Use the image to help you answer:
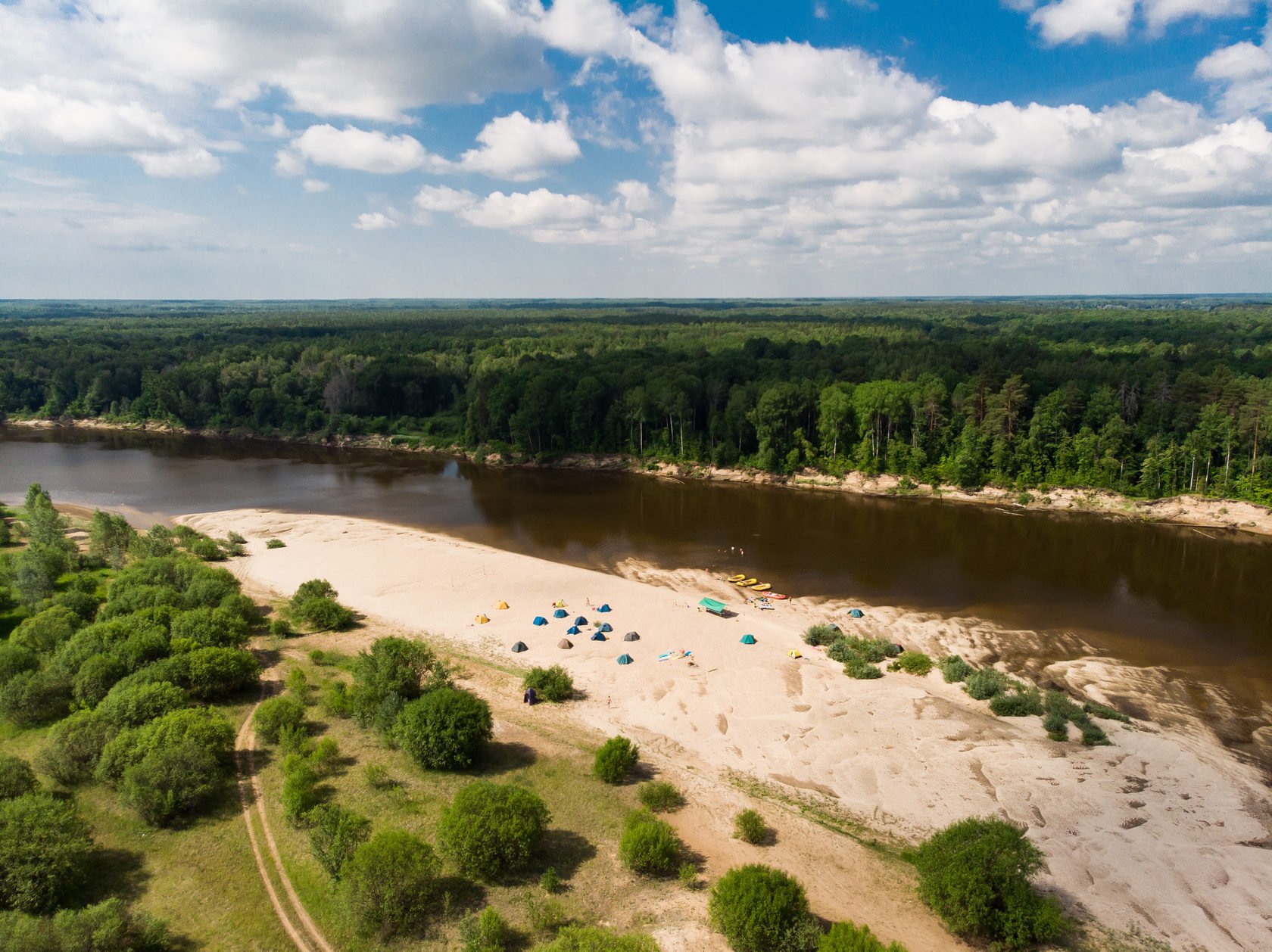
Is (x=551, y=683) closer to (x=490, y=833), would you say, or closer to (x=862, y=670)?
(x=490, y=833)

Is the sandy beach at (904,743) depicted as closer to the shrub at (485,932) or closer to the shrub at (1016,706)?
the shrub at (1016,706)

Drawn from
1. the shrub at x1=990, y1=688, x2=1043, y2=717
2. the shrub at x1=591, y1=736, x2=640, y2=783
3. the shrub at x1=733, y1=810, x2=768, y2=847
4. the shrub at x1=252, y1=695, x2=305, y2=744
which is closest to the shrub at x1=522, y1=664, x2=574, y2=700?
the shrub at x1=591, y1=736, x2=640, y2=783

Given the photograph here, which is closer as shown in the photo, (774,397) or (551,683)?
(551,683)

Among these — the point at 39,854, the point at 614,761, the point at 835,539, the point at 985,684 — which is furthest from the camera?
the point at 835,539

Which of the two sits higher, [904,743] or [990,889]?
[990,889]

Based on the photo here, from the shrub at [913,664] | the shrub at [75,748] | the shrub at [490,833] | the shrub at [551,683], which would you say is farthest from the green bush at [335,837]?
the shrub at [913,664]

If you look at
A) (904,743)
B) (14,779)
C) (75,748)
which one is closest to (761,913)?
(904,743)
